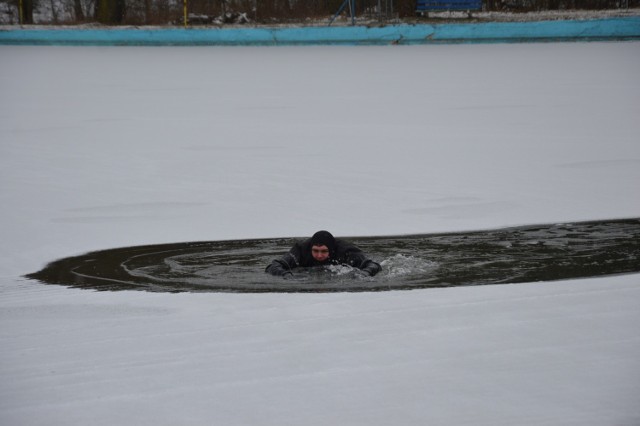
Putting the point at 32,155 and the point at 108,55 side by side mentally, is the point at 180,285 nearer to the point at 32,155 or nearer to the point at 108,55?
the point at 32,155

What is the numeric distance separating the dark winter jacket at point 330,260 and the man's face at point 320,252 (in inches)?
2.6

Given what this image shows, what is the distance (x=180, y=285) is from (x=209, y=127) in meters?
8.03

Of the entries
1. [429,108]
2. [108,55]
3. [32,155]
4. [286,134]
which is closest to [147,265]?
[32,155]

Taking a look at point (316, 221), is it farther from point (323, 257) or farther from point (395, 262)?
point (323, 257)

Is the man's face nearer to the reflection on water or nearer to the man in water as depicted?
the man in water

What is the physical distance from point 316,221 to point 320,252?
1865mm

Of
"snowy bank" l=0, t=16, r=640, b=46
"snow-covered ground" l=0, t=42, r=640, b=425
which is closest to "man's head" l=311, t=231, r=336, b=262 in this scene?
"snow-covered ground" l=0, t=42, r=640, b=425

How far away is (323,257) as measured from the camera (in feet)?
22.4

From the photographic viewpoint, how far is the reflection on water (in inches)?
263

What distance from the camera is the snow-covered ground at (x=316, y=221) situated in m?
4.50

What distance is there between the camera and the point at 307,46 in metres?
29.7

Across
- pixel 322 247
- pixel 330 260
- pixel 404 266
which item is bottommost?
pixel 404 266

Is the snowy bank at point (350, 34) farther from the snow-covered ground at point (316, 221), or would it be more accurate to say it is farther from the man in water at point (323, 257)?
the man in water at point (323, 257)

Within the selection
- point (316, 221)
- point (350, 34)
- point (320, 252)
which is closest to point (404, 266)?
point (320, 252)
